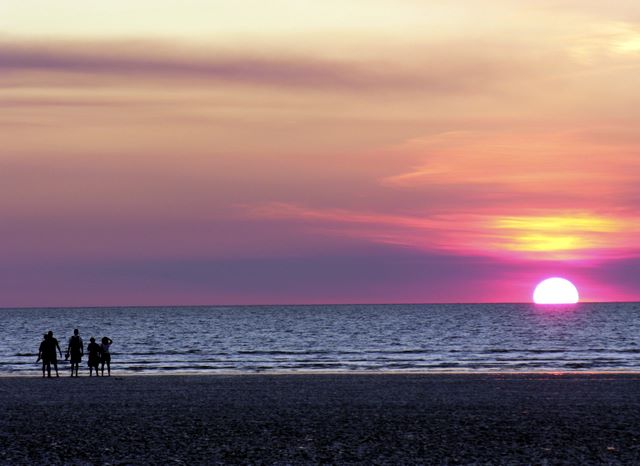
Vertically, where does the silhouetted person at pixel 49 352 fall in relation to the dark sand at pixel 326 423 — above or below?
above

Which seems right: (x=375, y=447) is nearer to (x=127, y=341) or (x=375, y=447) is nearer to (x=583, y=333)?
(x=127, y=341)

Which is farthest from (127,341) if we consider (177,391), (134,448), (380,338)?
(134,448)

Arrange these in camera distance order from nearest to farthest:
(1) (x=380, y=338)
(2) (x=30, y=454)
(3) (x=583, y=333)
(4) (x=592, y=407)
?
(2) (x=30, y=454), (4) (x=592, y=407), (1) (x=380, y=338), (3) (x=583, y=333)

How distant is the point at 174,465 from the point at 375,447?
435 cm

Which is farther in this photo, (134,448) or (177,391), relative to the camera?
(177,391)

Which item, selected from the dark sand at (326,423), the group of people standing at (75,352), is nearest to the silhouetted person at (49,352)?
the group of people standing at (75,352)

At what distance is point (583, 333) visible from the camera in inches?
5049

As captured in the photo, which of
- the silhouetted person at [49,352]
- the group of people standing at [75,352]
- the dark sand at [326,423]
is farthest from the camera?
the silhouetted person at [49,352]

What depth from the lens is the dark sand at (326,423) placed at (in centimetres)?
1781

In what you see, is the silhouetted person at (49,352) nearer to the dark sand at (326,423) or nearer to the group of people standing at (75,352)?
the group of people standing at (75,352)

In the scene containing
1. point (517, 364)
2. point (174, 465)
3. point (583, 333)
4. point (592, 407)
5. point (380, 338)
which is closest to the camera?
point (174, 465)

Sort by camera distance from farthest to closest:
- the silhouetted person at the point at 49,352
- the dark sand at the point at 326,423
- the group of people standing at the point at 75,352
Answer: the silhouetted person at the point at 49,352 → the group of people standing at the point at 75,352 → the dark sand at the point at 326,423

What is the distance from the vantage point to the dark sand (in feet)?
58.4

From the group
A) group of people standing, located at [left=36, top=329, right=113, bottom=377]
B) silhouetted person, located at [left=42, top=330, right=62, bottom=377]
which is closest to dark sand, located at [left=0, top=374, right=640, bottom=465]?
group of people standing, located at [left=36, top=329, right=113, bottom=377]
